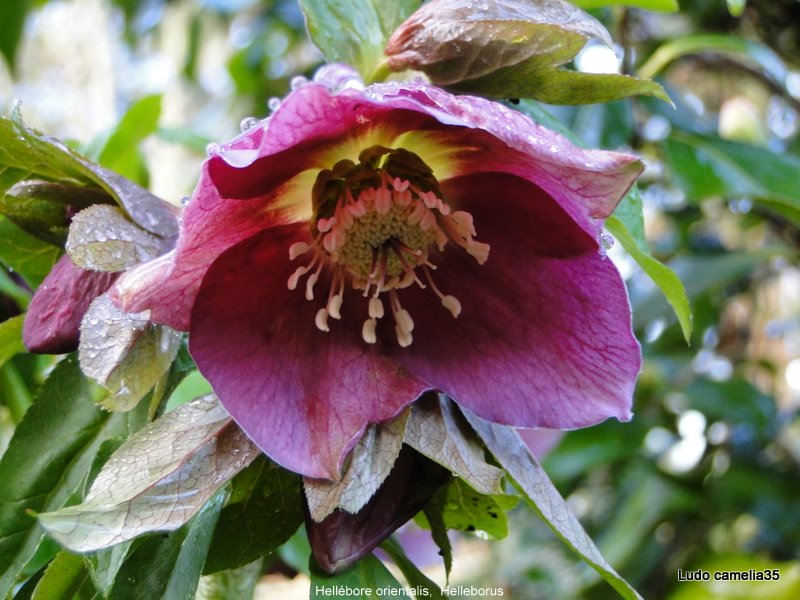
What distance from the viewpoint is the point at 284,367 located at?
541 millimetres

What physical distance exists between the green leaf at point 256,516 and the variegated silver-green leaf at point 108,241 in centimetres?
15

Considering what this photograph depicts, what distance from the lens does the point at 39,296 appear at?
1.80 feet

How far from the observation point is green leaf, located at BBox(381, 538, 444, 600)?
1.99ft

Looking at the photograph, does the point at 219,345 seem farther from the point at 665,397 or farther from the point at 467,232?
the point at 665,397

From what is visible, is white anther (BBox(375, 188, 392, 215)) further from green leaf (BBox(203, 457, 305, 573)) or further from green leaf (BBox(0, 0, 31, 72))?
green leaf (BBox(0, 0, 31, 72))

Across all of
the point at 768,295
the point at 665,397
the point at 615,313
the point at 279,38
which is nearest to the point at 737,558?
the point at 665,397

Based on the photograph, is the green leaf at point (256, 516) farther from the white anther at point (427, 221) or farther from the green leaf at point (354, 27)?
the green leaf at point (354, 27)

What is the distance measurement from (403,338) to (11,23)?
1.02m

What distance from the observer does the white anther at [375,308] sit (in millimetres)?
578

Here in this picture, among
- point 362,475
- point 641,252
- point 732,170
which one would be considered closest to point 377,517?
point 362,475

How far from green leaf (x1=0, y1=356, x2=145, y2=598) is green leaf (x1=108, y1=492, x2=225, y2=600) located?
0.22 ft

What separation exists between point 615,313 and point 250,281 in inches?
9.3

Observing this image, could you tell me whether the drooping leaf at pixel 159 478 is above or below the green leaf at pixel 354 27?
below

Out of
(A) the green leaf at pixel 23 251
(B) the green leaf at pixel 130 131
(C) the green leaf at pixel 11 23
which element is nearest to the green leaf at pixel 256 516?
(A) the green leaf at pixel 23 251
